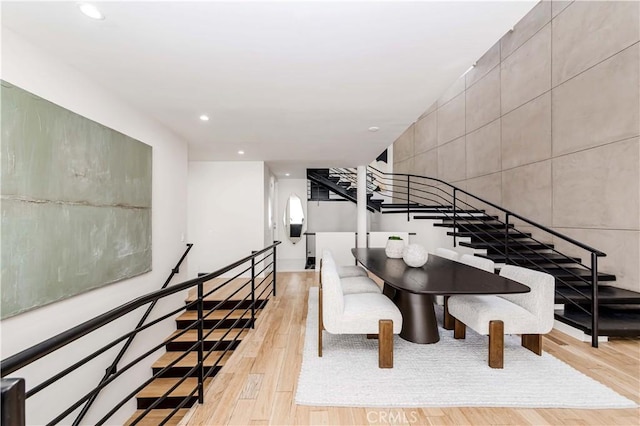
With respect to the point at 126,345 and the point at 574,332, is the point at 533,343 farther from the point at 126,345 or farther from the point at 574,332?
the point at 126,345

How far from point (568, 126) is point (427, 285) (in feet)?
12.0

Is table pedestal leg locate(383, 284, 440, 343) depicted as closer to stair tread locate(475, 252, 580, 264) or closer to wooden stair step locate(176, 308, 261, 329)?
stair tread locate(475, 252, 580, 264)

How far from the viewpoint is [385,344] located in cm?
239

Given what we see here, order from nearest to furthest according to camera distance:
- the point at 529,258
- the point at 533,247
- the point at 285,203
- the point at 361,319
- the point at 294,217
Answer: the point at 361,319 < the point at 529,258 < the point at 533,247 < the point at 294,217 < the point at 285,203

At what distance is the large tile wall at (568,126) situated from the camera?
3.43 m

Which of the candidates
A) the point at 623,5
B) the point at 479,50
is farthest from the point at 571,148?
the point at 479,50

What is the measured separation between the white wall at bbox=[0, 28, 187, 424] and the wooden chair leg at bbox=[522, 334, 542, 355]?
3.90 metres

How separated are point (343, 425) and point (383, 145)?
4.00 metres

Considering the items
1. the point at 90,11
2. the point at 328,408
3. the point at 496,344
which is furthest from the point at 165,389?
the point at 90,11

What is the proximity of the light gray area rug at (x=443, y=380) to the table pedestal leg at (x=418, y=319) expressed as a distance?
8 cm

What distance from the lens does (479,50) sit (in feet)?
6.77

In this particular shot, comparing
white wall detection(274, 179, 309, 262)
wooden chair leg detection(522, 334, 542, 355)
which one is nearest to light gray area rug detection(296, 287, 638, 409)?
Result: wooden chair leg detection(522, 334, 542, 355)

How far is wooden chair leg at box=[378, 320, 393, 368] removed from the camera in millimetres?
2379

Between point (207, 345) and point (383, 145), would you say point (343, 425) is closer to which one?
point (207, 345)
